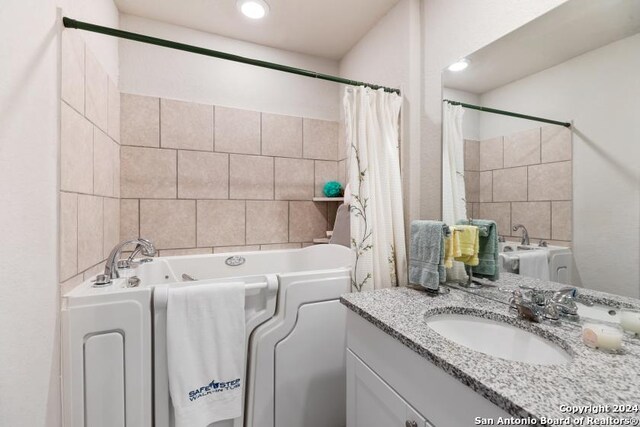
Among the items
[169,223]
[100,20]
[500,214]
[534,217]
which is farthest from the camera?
[169,223]

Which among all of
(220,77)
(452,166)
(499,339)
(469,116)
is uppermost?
(220,77)

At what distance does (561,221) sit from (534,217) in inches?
3.7

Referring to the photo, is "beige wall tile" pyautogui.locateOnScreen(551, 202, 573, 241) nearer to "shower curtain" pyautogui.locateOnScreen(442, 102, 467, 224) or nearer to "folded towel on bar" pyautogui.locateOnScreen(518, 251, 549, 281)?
"folded towel on bar" pyautogui.locateOnScreen(518, 251, 549, 281)

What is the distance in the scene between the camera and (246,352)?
4.40 ft

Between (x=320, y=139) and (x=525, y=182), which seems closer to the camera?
(x=525, y=182)

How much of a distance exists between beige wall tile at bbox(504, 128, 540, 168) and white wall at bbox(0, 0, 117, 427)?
1.74 m

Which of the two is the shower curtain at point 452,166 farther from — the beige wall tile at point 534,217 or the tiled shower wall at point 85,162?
the tiled shower wall at point 85,162

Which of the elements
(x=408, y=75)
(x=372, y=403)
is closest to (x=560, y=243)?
(x=372, y=403)

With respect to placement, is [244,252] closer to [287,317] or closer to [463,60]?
[287,317]

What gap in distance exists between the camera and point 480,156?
1.26 m

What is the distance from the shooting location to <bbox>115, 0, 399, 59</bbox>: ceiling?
1.81 metres

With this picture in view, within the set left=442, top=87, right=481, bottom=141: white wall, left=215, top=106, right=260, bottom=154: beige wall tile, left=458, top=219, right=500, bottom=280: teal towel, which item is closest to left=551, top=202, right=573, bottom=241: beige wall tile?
left=458, top=219, right=500, bottom=280: teal towel

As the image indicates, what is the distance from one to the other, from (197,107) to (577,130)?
2.26 meters

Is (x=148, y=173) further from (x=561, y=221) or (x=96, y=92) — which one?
(x=561, y=221)
